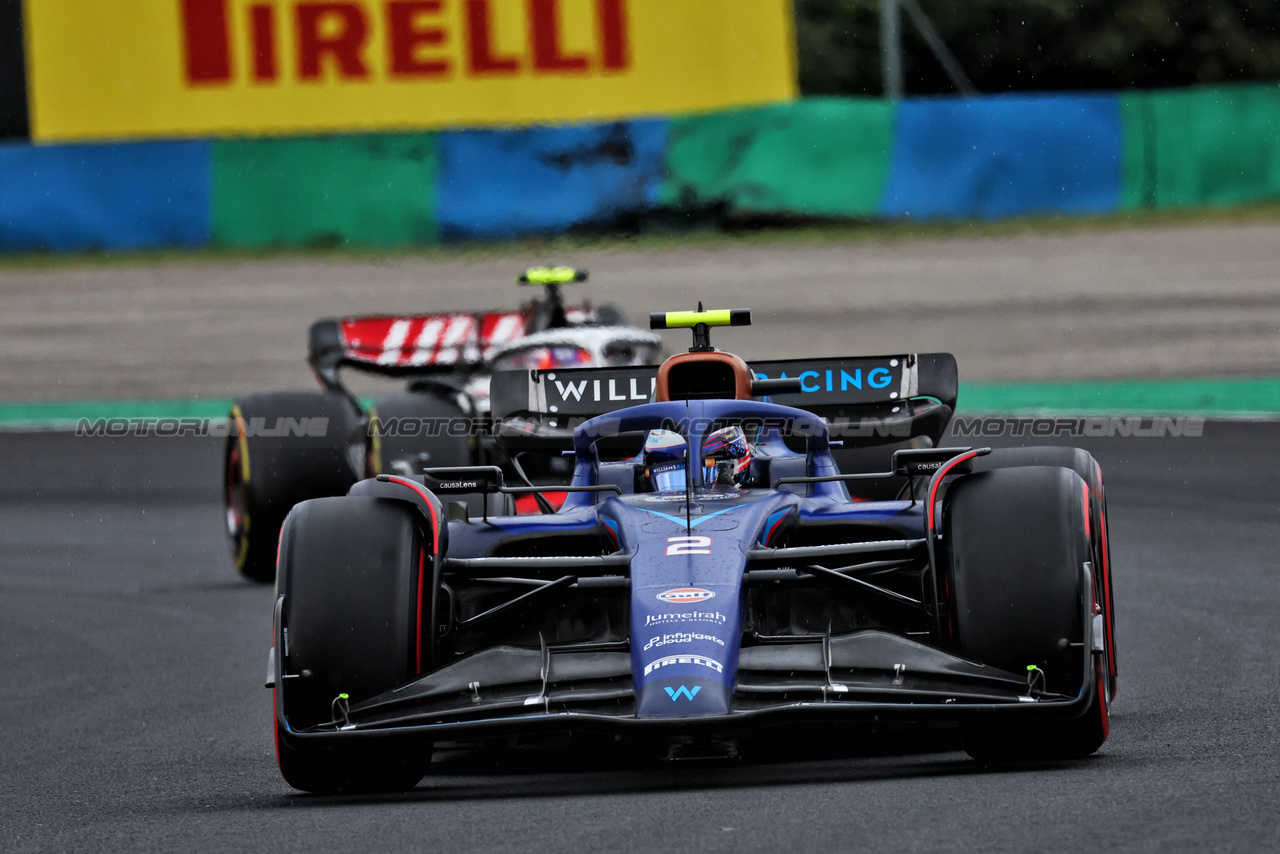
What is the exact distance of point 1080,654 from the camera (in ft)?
18.5

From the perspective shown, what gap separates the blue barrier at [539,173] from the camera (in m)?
19.9

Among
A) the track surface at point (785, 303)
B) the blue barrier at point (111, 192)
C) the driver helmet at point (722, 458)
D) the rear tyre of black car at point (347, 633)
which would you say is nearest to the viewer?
the rear tyre of black car at point (347, 633)

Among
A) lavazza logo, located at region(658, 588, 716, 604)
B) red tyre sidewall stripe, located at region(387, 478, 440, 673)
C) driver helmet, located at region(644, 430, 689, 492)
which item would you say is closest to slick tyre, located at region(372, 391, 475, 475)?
driver helmet, located at region(644, 430, 689, 492)

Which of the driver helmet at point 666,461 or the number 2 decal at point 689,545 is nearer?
the number 2 decal at point 689,545

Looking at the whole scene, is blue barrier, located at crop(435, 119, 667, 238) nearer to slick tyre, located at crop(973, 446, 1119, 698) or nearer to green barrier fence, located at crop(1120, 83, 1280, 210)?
green barrier fence, located at crop(1120, 83, 1280, 210)

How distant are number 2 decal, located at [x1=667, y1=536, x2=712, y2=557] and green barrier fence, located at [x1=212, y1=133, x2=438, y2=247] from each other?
15802 mm

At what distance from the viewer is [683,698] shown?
5.38 meters

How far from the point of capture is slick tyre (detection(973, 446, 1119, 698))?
600 cm

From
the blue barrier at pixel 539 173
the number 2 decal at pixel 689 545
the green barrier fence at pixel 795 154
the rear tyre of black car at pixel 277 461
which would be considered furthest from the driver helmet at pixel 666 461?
the green barrier fence at pixel 795 154

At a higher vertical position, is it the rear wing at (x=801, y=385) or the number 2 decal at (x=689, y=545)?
the rear wing at (x=801, y=385)

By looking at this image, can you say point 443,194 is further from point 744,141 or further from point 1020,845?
point 1020,845

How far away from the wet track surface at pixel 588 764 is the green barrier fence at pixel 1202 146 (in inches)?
394

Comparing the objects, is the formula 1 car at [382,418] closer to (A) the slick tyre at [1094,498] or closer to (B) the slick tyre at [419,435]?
(B) the slick tyre at [419,435]

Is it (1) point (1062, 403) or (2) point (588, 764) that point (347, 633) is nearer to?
(2) point (588, 764)
